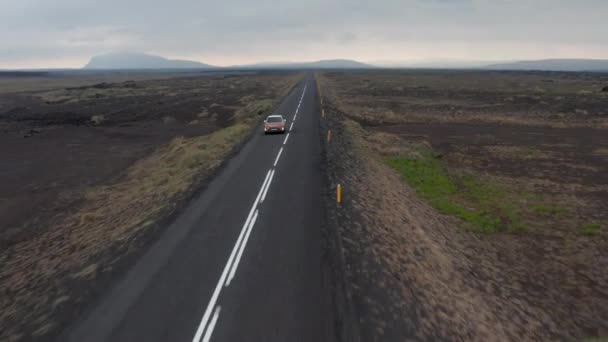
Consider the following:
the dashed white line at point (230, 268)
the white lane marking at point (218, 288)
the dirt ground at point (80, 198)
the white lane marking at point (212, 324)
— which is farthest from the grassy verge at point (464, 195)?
the dirt ground at point (80, 198)

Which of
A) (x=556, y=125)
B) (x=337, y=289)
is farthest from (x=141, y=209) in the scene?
(x=556, y=125)

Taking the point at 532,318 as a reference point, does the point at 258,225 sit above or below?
above

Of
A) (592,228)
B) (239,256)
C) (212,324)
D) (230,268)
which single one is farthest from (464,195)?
(212,324)

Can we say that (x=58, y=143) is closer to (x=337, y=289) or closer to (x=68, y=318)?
(x=68, y=318)

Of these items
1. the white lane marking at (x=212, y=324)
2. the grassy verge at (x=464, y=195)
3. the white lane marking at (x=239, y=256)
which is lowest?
the grassy verge at (x=464, y=195)

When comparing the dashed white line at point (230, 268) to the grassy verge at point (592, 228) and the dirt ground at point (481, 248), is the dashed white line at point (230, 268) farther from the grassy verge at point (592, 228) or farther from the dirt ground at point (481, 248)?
the grassy verge at point (592, 228)
